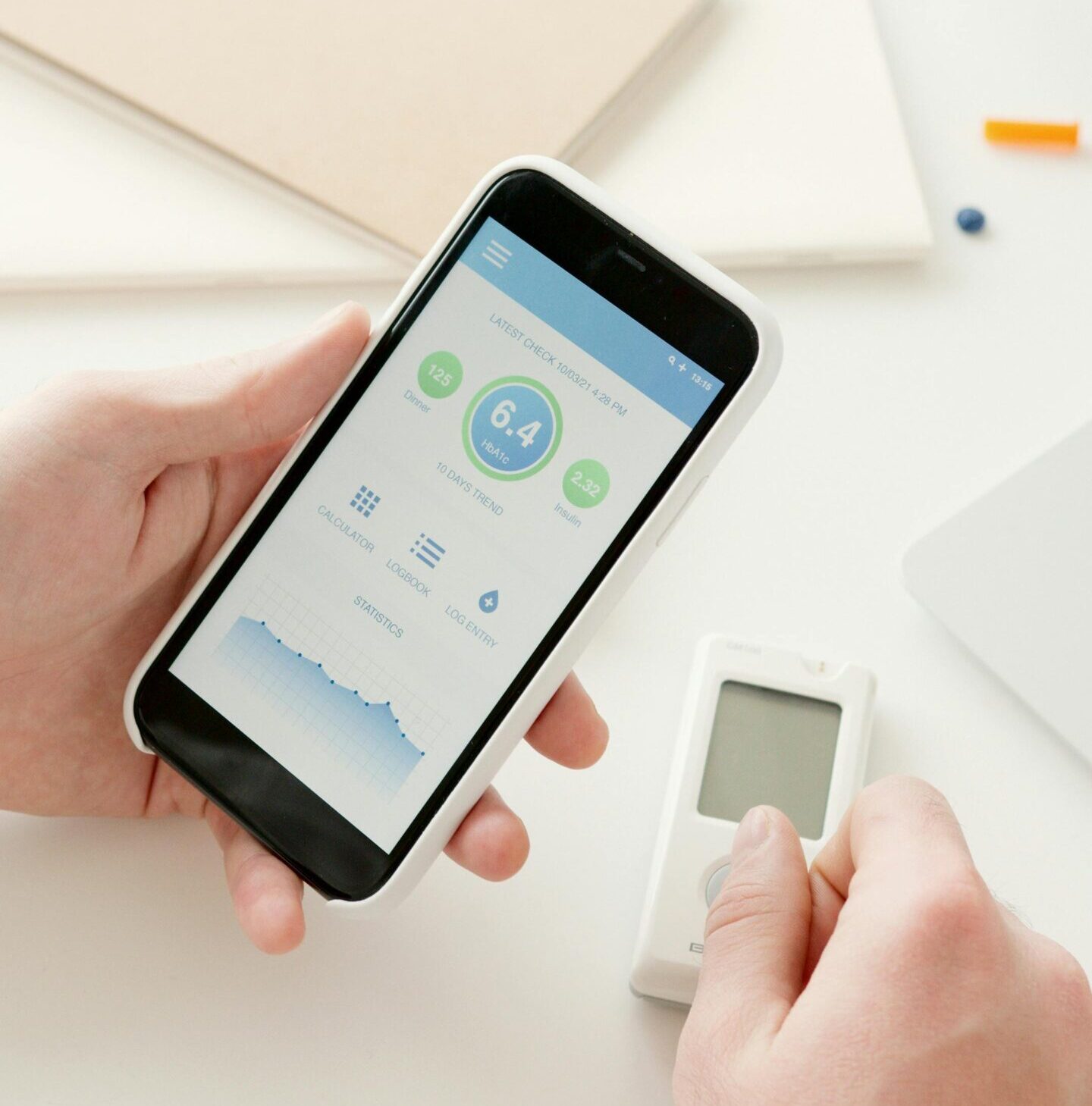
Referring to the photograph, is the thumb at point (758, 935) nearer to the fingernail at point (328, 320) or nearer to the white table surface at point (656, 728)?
the white table surface at point (656, 728)

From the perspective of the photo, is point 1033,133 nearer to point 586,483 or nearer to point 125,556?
point 586,483

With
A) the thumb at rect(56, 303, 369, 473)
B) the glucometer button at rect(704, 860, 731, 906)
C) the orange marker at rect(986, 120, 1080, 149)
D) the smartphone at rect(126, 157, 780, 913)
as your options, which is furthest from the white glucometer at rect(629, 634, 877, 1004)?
the orange marker at rect(986, 120, 1080, 149)

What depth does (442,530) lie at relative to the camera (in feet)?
2.01

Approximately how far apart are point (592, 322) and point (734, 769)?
0.84 feet

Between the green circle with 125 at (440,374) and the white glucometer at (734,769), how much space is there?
0.69 ft

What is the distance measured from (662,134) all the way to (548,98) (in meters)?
0.08

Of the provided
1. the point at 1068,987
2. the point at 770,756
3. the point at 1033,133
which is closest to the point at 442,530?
the point at 770,756

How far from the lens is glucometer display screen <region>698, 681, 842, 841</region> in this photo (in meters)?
0.66

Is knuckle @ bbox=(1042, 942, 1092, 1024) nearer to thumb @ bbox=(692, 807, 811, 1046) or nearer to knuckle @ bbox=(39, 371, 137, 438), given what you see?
thumb @ bbox=(692, 807, 811, 1046)

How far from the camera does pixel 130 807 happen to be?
658mm

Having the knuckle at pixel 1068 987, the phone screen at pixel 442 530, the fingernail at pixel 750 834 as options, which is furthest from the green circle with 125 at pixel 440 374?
the knuckle at pixel 1068 987

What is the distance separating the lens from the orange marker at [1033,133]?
833mm

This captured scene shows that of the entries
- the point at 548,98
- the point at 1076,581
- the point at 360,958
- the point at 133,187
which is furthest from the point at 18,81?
the point at 1076,581

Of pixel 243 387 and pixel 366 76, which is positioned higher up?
Result: pixel 366 76
